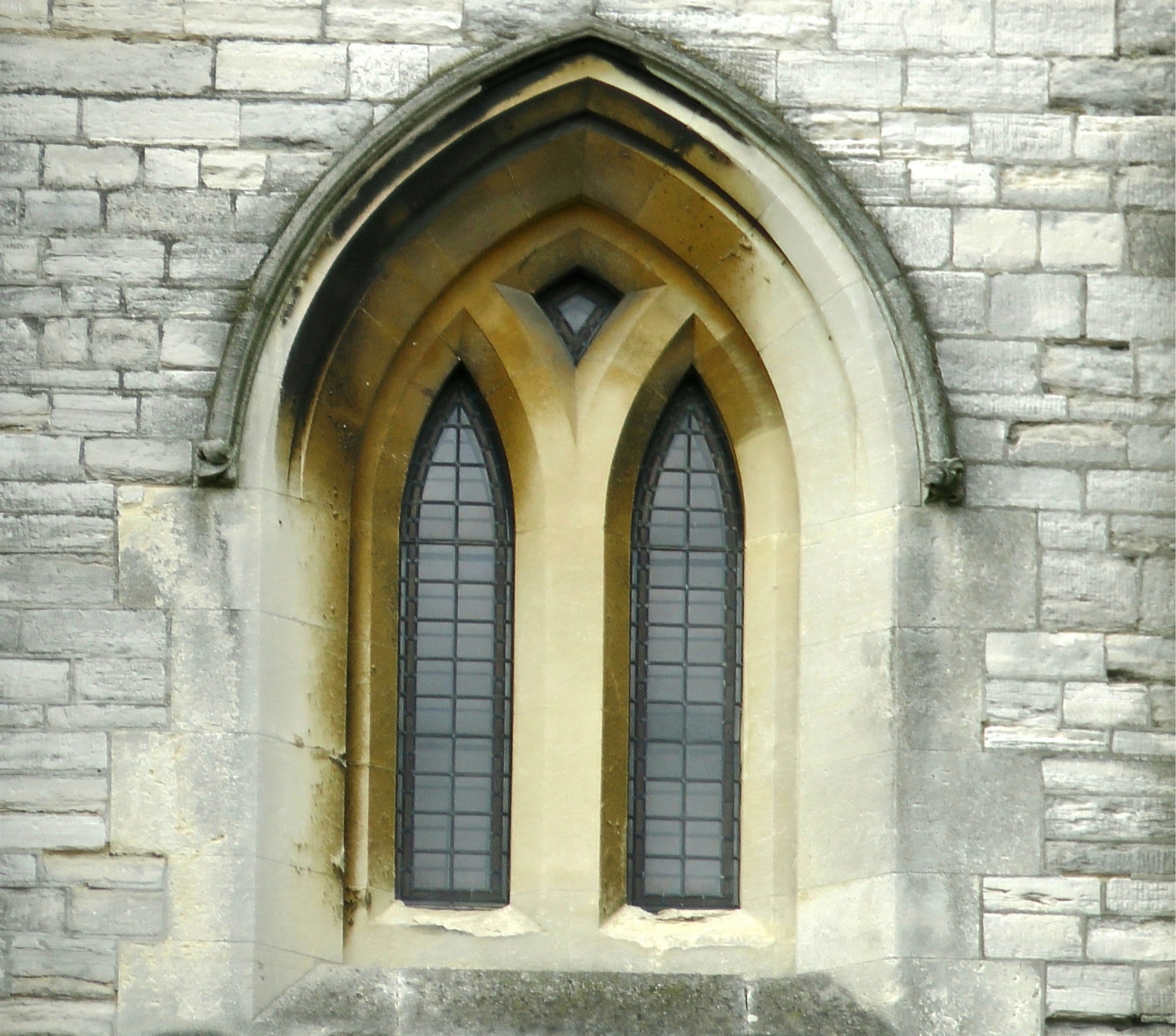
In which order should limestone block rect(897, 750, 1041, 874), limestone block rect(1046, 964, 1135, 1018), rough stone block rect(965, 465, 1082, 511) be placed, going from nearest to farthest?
limestone block rect(1046, 964, 1135, 1018), limestone block rect(897, 750, 1041, 874), rough stone block rect(965, 465, 1082, 511)

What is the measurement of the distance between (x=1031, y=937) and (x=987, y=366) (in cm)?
191

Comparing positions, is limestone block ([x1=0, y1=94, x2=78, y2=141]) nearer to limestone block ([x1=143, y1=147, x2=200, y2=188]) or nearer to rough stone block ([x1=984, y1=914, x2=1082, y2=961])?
limestone block ([x1=143, y1=147, x2=200, y2=188])

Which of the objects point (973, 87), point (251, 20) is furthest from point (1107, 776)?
point (251, 20)

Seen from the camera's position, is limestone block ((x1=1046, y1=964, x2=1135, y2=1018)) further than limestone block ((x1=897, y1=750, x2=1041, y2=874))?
No

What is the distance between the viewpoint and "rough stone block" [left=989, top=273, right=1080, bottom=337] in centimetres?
862

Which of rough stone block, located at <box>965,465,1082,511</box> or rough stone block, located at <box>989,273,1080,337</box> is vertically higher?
rough stone block, located at <box>989,273,1080,337</box>

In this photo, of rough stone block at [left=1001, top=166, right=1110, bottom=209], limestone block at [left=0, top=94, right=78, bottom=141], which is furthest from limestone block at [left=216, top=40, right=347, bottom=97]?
rough stone block at [left=1001, top=166, right=1110, bottom=209]

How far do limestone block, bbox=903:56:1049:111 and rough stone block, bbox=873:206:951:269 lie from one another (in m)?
0.39

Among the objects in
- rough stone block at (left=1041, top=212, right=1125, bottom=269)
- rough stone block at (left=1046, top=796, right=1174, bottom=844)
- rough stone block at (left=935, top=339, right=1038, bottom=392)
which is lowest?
rough stone block at (left=1046, top=796, right=1174, bottom=844)

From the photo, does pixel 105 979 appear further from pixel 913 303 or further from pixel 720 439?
pixel 913 303

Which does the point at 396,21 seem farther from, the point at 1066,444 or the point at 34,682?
Answer: the point at 1066,444

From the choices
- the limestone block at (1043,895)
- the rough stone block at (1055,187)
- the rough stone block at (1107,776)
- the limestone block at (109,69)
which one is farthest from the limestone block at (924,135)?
the limestone block at (1043,895)

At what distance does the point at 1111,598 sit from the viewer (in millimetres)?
8430

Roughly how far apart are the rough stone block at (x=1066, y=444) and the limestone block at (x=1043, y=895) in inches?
54.9
